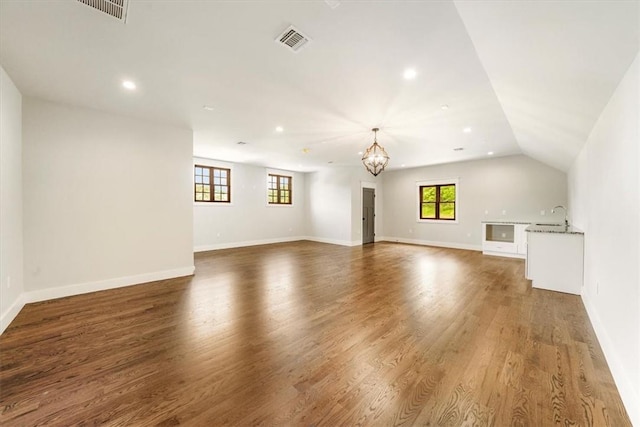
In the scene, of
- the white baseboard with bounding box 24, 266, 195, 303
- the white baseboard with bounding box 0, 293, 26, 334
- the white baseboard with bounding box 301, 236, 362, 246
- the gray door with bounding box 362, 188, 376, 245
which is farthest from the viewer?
the gray door with bounding box 362, 188, 376, 245

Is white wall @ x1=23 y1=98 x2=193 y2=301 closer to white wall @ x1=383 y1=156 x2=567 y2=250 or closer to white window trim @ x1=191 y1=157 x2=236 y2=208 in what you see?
white window trim @ x1=191 y1=157 x2=236 y2=208

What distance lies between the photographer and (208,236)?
7902 millimetres

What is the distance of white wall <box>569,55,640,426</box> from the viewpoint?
166 cm

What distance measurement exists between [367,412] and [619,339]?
2046mm

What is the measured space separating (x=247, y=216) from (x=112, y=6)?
23.7 ft

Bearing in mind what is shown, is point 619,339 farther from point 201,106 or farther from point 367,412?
point 201,106

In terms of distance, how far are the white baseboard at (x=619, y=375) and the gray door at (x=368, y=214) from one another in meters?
6.92

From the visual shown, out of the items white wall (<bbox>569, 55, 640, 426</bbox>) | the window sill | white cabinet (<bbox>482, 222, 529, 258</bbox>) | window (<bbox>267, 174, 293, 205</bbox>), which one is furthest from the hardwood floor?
window (<bbox>267, 174, 293, 205</bbox>)

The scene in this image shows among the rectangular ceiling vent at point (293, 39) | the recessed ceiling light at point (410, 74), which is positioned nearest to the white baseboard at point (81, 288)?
the rectangular ceiling vent at point (293, 39)

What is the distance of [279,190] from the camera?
988 centimetres

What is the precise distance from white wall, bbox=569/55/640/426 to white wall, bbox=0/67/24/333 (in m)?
5.49

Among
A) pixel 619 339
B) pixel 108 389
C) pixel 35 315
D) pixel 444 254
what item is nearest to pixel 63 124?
pixel 35 315

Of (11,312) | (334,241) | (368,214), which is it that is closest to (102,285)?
(11,312)

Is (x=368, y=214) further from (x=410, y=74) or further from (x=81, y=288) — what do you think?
(x=81, y=288)
